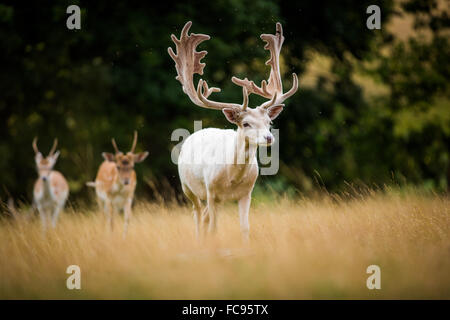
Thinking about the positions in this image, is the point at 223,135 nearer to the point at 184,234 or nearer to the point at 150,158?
the point at 184,234

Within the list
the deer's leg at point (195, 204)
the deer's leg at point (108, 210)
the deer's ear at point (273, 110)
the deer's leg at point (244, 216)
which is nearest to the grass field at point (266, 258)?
the deer's leg at point (244, 216)

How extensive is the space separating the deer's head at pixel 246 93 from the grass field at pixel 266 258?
1.10 metres

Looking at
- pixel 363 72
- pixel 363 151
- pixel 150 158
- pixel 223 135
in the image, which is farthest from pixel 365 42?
pixel 223 135

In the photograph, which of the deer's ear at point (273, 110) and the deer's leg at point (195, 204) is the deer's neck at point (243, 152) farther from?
the deer's leg at point (195, 204)

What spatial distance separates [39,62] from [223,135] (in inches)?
305

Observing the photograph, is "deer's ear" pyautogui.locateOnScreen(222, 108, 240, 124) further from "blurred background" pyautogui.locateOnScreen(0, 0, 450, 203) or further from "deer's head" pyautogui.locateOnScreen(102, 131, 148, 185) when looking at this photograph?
"blurred background" pyautogui.locateOnScreen(0, 0, 450, 203)

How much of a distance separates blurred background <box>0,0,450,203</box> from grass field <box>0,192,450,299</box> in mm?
4677

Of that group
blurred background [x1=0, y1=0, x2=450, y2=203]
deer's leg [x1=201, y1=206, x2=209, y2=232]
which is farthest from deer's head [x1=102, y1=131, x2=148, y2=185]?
deer's leg [x1=201, y1=206, x2=209, y2=232]

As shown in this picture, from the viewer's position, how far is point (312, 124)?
12258 mm

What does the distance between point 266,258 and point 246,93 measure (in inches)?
65.4

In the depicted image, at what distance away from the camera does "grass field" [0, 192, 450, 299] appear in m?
3.88

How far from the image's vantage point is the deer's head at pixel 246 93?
509 cm

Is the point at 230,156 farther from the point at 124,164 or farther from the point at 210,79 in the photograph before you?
the point at 210,79
